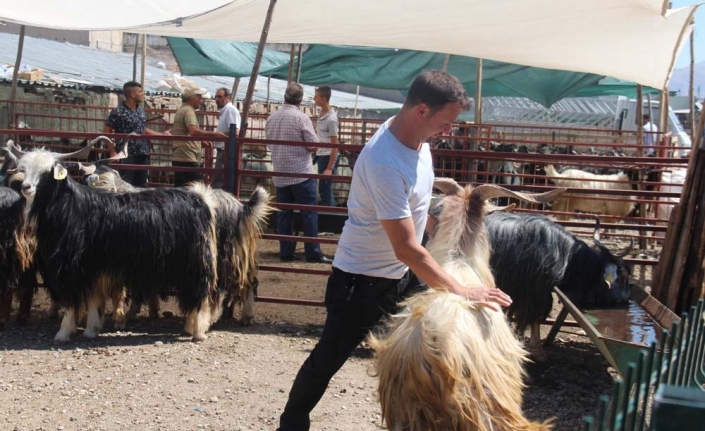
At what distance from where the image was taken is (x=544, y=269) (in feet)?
19.2

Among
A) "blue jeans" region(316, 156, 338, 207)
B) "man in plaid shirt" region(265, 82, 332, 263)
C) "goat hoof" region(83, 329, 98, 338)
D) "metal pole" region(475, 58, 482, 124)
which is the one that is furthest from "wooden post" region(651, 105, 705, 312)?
"metal pole" region(475, 58, 482, 124)

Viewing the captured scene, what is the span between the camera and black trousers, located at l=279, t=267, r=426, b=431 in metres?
3.50

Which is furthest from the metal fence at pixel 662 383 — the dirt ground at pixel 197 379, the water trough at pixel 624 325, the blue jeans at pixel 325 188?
the blue jeans at pixel 325 188

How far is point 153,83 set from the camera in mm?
21625

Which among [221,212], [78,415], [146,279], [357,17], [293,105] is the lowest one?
[78,415]

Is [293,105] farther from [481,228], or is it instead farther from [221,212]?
[481,228]

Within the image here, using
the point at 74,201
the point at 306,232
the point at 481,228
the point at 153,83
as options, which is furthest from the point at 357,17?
the point at 153,83

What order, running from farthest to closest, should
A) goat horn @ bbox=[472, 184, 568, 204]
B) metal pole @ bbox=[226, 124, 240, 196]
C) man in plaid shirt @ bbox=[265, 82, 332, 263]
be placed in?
man in plaid shirt @ bbox=[265, 82, 332, 263], metal pole @ bbox=[226, 124, 240, 196], goat horn @ bbox=[472, 184, 568, 204]

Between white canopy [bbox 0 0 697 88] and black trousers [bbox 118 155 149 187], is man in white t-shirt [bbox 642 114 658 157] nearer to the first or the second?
white canopy [bbox 0 0 697 88]

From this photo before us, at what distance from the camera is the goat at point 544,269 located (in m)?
5.84

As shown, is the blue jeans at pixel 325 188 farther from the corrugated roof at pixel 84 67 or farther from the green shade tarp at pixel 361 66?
the corrugated roof at pixel 84 67

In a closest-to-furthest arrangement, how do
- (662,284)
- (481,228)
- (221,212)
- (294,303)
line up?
(481,228), (662,284), (221,212), (294,303)

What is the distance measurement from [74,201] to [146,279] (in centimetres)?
84

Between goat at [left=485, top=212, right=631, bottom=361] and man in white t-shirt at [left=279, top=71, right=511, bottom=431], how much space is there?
2318mm
